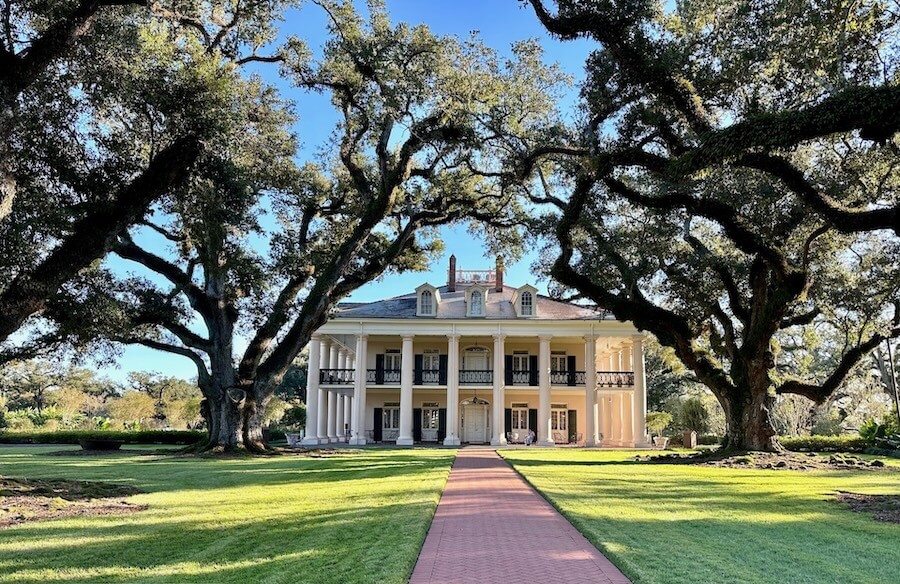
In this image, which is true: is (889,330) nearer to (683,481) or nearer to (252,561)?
(683,481)

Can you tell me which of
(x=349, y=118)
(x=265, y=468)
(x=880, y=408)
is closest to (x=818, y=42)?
(x=349, y=118)

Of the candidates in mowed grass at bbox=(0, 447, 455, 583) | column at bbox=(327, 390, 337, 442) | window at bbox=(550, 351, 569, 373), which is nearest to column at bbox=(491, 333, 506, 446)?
window at bbox=(550, 351, 569, 373)

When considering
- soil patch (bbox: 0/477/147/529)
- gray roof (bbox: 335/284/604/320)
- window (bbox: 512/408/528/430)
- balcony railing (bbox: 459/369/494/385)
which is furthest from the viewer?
window (bbox: 512/408/528/430)

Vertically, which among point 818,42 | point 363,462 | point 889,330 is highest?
point 818,42

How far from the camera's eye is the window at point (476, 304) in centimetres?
3547

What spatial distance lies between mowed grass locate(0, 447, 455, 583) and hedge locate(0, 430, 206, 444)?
2340 centimetres

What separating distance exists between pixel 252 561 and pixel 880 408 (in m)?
45.5

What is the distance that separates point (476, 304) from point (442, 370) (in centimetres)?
452

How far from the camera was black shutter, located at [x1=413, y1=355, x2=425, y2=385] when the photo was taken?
3697 cm

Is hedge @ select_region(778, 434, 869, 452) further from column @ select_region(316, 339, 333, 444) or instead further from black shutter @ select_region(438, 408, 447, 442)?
column @ select_region(316, 339, 333, 444)

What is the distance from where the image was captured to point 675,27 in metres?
14.0

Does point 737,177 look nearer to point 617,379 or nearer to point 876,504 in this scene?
point 876,504

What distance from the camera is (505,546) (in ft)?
22.5

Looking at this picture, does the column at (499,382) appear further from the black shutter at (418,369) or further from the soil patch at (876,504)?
the soil patch at (876,504)
